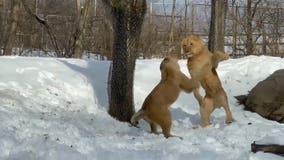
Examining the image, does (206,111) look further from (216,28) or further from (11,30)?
(11,30)

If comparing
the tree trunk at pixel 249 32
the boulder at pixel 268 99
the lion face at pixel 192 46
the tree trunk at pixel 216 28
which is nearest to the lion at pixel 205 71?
the lion face at pixel 192 46

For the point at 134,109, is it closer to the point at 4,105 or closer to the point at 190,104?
the point at 190,104

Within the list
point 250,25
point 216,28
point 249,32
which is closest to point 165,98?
point 216,28

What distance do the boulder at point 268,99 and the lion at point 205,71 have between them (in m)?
1.07

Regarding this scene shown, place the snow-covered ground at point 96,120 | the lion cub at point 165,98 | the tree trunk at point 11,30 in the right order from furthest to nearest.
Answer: the tree trunk at point 11,30, the lion cub at point 165,98, the snow-covered ground at point 96,120

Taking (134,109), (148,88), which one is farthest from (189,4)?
(134,109)

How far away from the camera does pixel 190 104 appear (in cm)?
1015

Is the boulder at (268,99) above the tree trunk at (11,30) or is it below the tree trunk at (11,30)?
below

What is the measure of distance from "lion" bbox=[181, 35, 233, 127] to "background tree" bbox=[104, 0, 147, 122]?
0.84 m

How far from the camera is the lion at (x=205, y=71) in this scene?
8.56 metres

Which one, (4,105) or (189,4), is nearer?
(4,105)

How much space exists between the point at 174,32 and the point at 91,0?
308 centimetres

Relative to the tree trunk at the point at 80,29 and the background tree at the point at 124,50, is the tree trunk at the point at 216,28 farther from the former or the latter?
the tree trunk at the point at 80,29

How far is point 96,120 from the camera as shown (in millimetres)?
8719
